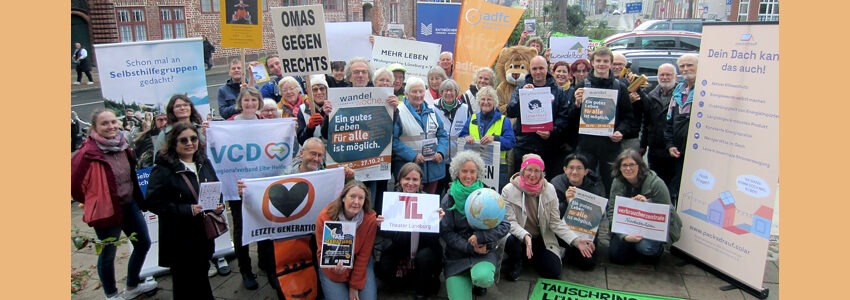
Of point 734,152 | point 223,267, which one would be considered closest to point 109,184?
point 223,267

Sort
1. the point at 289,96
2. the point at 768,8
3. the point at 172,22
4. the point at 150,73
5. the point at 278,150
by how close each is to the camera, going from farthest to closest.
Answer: the point at 768,8, the point at 172,22, the point at 289,96, the point at 150,73, the point at 278,150

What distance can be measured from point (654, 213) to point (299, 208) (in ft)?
10.3

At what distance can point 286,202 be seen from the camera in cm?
444

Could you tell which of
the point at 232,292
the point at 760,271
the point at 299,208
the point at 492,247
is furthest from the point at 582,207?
the point at 232,292

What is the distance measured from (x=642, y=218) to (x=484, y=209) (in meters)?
1.75

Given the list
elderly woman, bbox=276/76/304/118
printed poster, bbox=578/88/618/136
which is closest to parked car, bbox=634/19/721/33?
printed poster, bbox=578/88/618/136

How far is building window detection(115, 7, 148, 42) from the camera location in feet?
85.4

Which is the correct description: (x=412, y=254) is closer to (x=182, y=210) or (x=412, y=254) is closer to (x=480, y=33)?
(x=182, y=210)

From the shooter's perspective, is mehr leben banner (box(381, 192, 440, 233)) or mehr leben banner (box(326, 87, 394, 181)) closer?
mehr leben banner (box(381, 192, 440, 233))

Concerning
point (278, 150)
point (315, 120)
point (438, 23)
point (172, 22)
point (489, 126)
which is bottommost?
point (278, 150)

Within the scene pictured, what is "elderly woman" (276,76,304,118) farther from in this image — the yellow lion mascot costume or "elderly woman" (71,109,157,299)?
the yellow lion mascot costume

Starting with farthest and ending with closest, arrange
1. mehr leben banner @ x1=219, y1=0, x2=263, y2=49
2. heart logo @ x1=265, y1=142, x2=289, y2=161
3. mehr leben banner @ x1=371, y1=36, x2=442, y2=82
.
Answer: mehr leben banner @ x1=371, y1=36, x2=442, y2=82 < mehr leben banner @ x1=219, y1=0, x2=263, y2=49 < heart logo @ x1=265, y1=142, x2=289, y2=161

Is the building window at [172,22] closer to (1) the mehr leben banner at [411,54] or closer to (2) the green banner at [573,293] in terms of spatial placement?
(1) the mehr leben banner at [411,54]

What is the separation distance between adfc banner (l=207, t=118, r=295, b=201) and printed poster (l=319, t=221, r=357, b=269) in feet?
3.24
